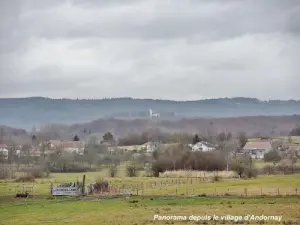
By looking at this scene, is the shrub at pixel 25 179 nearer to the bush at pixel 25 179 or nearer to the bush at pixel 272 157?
the bush at pixel 25 179

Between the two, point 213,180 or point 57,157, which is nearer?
point 213,180

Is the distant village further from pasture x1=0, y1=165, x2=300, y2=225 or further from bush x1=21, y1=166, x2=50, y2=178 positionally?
pasture x1=0, y1=165, x2=300, y2=225

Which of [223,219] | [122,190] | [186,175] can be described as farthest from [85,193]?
[186,175]

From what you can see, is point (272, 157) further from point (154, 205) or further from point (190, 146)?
point (154, 205)

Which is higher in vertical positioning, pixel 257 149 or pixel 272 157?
pixel 257 149

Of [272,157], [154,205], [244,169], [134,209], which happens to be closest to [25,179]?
[244,169]

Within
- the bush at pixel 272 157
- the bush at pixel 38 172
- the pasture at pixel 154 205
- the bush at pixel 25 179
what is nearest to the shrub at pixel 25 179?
the bush at pixel 25 179

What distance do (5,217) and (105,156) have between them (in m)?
96.5

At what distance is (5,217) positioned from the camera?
4475 centimetres

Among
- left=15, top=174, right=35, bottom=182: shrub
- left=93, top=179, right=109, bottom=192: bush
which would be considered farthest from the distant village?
left=93, top=179, right=109, bottom=192: bush

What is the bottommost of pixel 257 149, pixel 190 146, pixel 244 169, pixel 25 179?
pixel 25 179

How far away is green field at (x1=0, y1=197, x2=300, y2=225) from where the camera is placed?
1610 inches

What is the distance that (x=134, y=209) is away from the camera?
47.0 meters

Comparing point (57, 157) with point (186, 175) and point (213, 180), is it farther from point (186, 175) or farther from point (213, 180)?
point (213, 180)
